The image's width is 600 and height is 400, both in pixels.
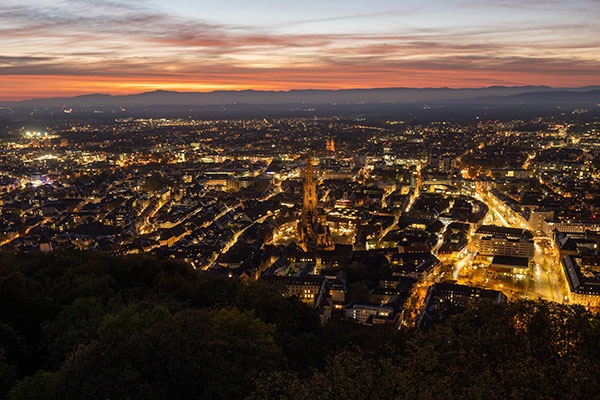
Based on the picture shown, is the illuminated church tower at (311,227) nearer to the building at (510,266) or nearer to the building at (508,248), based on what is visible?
the building at (510,266)

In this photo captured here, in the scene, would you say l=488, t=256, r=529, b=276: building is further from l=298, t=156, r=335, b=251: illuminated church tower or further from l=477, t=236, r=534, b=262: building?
l=298, t=156, r=335, b=251: illuminated church tower

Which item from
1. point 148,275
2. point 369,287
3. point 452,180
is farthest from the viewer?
point 452,180

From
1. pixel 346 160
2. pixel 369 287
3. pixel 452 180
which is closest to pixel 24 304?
pixel 369 287

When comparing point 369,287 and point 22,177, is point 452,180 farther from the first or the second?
point 22,177

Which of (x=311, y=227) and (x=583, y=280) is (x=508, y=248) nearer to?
(x=583, y=280)

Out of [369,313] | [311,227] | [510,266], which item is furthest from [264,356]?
[510,266]

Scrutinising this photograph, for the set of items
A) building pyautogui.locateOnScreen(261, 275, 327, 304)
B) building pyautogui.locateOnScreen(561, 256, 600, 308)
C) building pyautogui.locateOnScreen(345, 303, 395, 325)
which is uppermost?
building pyautogui.locateOnScreen(261, 275, 327, 304)

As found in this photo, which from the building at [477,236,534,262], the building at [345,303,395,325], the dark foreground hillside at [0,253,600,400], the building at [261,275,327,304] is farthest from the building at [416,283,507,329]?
the building at [477,236,534,262]
